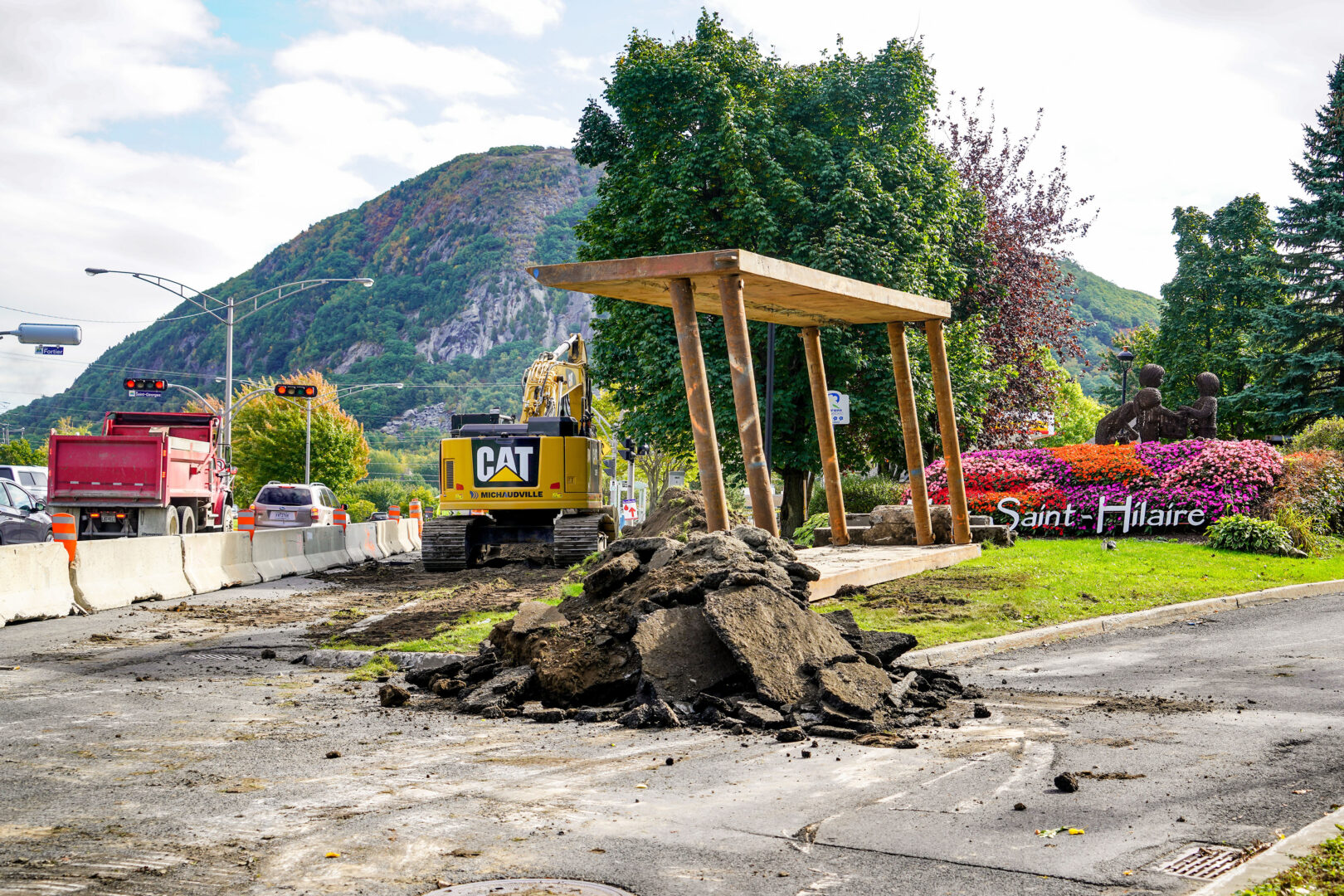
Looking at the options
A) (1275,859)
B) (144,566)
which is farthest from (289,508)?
(1275,859)

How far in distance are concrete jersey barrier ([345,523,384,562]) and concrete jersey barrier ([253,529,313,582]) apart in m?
2.84

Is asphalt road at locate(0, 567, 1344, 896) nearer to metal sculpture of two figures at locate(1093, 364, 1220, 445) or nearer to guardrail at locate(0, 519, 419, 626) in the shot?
guardrail at locate(0, 519, 419, 626)

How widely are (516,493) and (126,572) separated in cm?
740

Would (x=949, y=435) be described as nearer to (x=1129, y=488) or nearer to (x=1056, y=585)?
(x=1056, y=585)

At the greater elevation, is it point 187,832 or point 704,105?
point 704,105

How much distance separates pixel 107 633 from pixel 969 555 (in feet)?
35.5

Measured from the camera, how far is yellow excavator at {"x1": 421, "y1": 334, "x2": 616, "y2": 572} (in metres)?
20.7

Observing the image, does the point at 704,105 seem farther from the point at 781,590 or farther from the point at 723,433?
the point at 781,590

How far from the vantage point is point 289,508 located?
30.0 m

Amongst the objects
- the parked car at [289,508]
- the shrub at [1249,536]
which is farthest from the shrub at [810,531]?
the parked car at [289,508]

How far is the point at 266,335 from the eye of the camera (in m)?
173

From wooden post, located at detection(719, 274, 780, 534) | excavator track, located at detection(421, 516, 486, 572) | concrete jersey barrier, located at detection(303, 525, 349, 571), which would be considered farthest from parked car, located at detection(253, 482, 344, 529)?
wooden post, located at detection(719, 274, 780, 534)

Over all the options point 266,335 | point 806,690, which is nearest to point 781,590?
point 806,690

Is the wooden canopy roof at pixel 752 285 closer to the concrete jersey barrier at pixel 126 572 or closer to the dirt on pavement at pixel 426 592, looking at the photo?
the dirt on pavement at pixel 426 592
